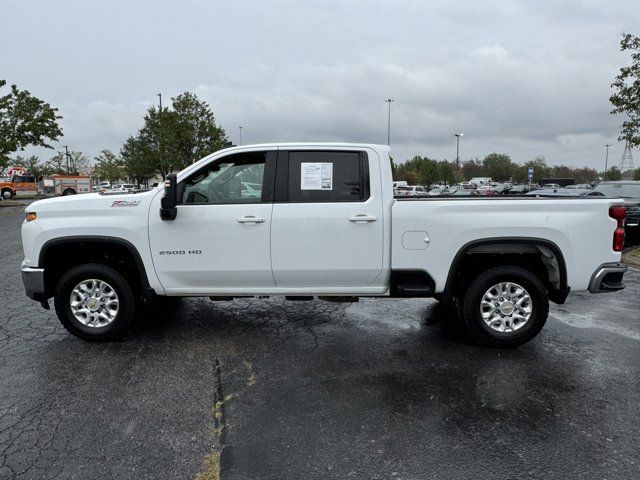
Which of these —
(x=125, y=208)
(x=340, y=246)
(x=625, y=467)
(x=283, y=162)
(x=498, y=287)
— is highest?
(x=283, y=162)

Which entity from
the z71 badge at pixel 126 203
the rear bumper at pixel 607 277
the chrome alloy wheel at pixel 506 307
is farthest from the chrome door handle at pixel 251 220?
the rear bumper at pixel 607 277

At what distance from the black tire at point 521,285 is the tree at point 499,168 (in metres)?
103

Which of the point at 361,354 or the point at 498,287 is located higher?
the point at 498,287

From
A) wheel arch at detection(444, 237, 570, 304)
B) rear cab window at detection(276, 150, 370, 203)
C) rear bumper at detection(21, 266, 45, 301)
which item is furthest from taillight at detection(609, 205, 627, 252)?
rear bumper at detection(21, 266, 45, 301)

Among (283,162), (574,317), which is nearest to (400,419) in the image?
(283,162)

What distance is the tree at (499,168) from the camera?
330 feet

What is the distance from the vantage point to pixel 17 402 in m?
3.52

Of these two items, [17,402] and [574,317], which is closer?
[17,402]

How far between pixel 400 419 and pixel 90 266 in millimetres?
3340

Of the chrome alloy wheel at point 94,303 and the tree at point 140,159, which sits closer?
the chrome alloy wheel at point 94,303

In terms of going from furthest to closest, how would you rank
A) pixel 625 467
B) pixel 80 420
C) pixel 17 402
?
pixel 17 402
pixel 80 420
pixel 625 467

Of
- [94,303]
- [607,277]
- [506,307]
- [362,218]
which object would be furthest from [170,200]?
[607,277]

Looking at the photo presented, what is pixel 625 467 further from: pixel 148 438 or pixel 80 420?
pixel 80 420

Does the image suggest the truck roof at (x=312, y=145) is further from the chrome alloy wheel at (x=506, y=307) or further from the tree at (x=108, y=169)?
the tree at (x=108, y=169)
